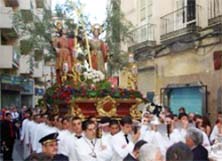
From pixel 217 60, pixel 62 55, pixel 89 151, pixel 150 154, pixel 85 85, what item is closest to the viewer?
pixel 150 154

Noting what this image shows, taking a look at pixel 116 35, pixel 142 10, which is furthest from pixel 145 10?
pixel 116 35

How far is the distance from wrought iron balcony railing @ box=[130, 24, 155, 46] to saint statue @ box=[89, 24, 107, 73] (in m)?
8.83

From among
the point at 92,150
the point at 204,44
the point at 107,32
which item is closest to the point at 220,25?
the point at 204,44

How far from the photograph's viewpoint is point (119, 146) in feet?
26.0

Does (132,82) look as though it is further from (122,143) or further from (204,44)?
(122,143)

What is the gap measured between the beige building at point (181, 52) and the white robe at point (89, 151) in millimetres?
10831

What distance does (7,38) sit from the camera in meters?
34.8

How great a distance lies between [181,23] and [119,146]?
13244 mm

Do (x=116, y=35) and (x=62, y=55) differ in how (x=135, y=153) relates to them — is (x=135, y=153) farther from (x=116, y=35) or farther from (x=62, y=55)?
(x=116, y=35)

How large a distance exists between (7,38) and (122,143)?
91.7 feet

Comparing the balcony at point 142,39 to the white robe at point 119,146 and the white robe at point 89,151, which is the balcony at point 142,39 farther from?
the white robe at point 89,151

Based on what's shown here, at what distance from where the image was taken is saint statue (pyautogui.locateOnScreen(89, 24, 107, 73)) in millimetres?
14781

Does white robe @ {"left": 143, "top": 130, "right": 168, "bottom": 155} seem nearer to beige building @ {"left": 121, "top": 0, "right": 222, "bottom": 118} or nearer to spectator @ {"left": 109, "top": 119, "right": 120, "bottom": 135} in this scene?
spectator @ {"left": 109, "top": 119, "right": 120, "bottom": 135}

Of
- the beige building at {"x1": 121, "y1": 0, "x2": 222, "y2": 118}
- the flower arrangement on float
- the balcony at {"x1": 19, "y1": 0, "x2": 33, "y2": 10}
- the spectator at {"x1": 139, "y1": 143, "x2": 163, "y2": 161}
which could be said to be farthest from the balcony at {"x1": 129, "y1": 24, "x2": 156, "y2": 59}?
the spectator at {"x1": 139, "y1": 143, "x2": 163, "y2": 161}
